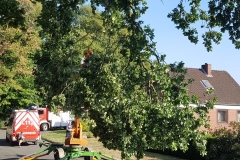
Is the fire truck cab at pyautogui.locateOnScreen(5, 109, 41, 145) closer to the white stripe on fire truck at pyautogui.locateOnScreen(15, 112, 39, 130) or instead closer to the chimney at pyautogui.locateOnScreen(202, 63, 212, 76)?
the white stripe on fire truck at pyautogui.locateOnScreen(15, 112, 39, 130)

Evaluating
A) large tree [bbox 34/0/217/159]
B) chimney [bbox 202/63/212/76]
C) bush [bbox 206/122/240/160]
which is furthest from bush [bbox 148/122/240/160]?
chimney [bbox 202/63/212/76]

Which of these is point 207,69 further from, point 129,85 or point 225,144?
point 129,85

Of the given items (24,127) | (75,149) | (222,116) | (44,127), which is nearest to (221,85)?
(222,116)

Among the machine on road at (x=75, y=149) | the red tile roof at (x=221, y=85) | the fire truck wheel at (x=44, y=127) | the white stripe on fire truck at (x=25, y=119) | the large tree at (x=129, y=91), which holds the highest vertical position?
the red tile roof at (x=221, y=85)

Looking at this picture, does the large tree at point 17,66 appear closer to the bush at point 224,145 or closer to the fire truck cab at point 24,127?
the fire truck cab at point 24,127

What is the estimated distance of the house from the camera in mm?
36856

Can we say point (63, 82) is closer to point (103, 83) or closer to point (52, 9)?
point (103, 83)

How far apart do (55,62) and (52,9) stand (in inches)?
97.7

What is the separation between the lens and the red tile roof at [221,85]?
38.2 metres

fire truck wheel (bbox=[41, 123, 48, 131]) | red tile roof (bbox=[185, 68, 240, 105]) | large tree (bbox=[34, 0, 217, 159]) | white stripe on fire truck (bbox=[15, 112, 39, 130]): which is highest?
red tile roof (bbox=[185, 68, 240, 105])

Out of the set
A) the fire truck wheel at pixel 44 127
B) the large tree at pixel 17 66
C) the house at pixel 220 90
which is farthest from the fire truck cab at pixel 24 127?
the house at pixel 220 90

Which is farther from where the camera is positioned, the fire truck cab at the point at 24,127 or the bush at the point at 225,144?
the fire truck cab at the point at 24,127

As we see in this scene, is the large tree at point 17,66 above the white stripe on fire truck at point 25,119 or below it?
above

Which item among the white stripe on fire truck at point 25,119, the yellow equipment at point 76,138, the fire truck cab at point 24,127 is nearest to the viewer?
the yellow equipment at point 76,138
